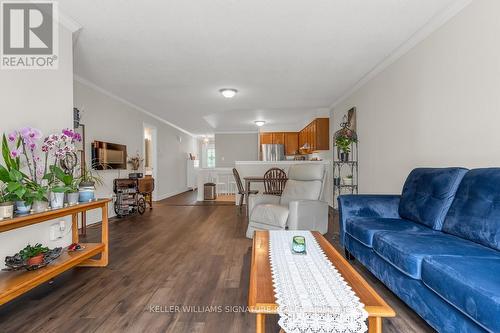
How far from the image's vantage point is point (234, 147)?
9.96 meters

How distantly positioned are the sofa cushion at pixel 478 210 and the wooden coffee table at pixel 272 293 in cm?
91

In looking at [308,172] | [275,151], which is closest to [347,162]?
[308,172]

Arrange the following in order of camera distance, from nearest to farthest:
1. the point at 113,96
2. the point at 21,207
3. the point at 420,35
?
the point at 21,207, the point at 420,35, the point at 113,96

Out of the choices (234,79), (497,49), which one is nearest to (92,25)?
(234,79)

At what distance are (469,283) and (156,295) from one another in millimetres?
1935

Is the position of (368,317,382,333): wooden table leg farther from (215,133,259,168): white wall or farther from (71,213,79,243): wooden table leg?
(215,133,259,168): white wall

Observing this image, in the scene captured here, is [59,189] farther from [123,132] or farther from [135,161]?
[135,161]

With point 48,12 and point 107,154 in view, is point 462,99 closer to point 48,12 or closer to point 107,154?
point 48,12

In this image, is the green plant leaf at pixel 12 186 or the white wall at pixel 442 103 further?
the white wall at pixel 442 103

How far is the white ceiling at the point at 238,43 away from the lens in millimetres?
2244

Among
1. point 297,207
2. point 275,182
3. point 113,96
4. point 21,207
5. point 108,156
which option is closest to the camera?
point 21,207

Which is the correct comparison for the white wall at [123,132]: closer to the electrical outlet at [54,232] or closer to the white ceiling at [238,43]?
the white ceiling at [238,43]

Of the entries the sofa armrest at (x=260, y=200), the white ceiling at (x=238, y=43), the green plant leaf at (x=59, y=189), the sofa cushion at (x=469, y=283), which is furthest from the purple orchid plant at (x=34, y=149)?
the sofa cushion at (x=469, y=283)

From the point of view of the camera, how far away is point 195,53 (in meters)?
3.10
